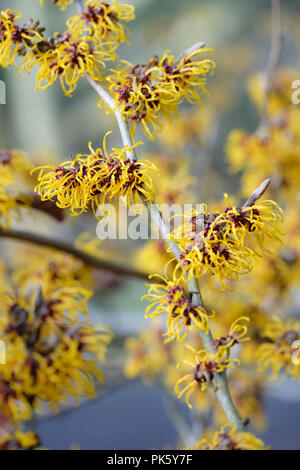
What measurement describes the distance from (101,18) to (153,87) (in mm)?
87

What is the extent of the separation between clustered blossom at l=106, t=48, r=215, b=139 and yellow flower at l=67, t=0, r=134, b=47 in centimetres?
4

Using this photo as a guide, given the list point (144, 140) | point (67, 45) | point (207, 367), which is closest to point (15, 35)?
point (67, 45)

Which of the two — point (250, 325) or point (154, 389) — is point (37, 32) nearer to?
point (250, 325)

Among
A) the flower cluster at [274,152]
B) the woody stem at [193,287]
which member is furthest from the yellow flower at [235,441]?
the flower cluster at [274,152]

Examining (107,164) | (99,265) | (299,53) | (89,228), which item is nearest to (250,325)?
(99,265)

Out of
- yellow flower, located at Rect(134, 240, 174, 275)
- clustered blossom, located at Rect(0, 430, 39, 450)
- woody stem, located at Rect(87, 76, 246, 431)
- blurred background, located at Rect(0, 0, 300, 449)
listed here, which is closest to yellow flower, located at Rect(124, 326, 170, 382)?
blurred background, located at Rect(0, 0, 300, 449)

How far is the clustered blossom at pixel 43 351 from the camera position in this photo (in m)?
0.47

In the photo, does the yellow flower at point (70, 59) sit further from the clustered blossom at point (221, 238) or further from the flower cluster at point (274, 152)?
the flower cluster at point (274, 152)

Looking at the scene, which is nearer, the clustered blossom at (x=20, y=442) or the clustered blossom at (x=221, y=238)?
the clustered blossom at (x=221, y=238)

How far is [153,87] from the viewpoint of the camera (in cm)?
34

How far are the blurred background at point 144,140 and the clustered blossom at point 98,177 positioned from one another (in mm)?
122

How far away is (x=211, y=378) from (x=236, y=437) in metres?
0.05

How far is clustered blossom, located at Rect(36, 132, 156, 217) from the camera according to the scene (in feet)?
1.03

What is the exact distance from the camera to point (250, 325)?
559mm
